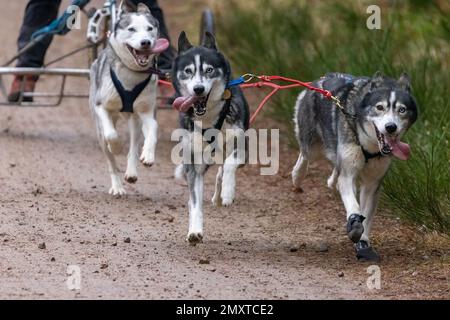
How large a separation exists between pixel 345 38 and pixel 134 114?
3277 mm

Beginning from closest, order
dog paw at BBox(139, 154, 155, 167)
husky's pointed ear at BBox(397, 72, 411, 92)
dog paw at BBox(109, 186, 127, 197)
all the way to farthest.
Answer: husky's pointed ear at BBox(397, 72, 411, 92)
dog paw at BBox(139, 154, 155, 167)
dog paw at BBox(109, 186, 127, 197)

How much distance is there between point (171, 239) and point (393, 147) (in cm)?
158

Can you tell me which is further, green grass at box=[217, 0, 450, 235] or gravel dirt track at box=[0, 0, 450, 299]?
green grass at box=[217, 0, 450, 235]

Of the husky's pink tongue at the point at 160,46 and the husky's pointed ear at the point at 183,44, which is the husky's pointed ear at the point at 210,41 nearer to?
the husky's pointed ear at the point at 183,44

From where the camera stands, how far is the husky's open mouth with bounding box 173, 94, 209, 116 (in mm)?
6824

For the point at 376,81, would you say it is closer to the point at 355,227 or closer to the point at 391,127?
the point at 391,127

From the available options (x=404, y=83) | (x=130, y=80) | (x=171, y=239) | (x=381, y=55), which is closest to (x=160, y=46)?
(x=130, y=80)

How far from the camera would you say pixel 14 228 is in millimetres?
7133

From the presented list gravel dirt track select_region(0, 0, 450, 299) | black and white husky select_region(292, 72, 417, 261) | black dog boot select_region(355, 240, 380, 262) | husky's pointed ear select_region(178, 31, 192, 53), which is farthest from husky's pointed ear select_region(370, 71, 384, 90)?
husky's pointed ear select_region(178, 31, 192, 53)

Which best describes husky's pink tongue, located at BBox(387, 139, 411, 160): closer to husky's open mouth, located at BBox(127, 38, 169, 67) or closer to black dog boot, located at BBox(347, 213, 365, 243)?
black dog boot, located at BBox(347, 213, 365, 243)

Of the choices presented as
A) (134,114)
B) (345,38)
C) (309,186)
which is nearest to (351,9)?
(345,38)

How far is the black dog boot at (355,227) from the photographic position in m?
6.45

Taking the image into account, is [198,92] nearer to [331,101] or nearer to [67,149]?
[331,101]

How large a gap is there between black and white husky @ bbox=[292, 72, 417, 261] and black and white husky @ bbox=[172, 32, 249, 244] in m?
0.56
